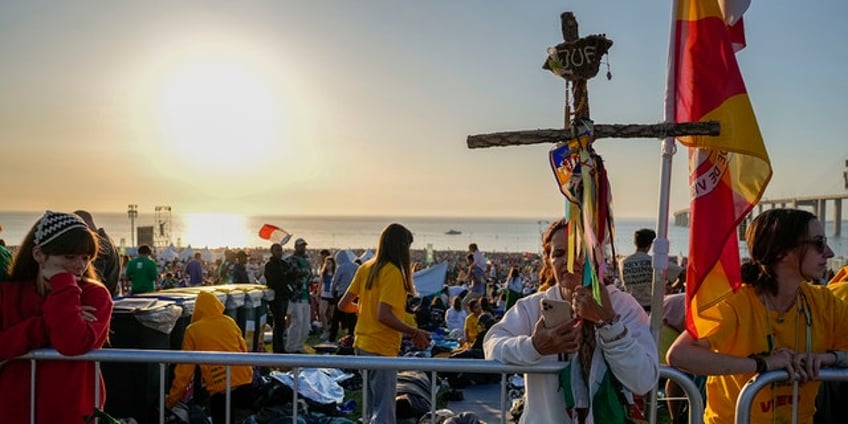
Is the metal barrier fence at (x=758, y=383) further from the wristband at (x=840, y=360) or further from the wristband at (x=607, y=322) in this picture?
the wristband at (x=607, y=322)

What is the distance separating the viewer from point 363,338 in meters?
5.05

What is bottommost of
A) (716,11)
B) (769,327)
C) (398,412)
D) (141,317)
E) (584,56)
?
(398,412)

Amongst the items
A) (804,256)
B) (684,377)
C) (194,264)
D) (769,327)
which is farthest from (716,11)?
(194,264)

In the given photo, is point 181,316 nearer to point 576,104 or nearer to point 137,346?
point 137,346

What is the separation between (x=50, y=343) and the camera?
10.1 ft

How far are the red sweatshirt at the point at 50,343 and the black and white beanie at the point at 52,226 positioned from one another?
0.19 meters

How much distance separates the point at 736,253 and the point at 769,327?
1.14 feet

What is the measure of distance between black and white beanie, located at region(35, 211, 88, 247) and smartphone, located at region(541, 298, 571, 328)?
86.3 inches

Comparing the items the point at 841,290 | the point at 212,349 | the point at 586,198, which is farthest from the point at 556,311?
the point at 212,349

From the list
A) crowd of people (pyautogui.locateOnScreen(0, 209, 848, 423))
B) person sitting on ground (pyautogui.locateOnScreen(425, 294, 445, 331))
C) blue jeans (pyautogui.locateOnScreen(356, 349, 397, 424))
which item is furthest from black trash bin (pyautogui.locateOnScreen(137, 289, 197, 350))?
person sitting on ground (pyautogui.locateOnScreen(425, 294, 445, 331))

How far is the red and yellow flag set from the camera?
113 inches

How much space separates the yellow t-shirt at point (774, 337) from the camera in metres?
2.82

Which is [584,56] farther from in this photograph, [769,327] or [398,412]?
[398,412]

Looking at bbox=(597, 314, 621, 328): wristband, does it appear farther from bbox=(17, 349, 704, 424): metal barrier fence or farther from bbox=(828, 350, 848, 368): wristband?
bbox=(828, 350, 848, 368): wristband
